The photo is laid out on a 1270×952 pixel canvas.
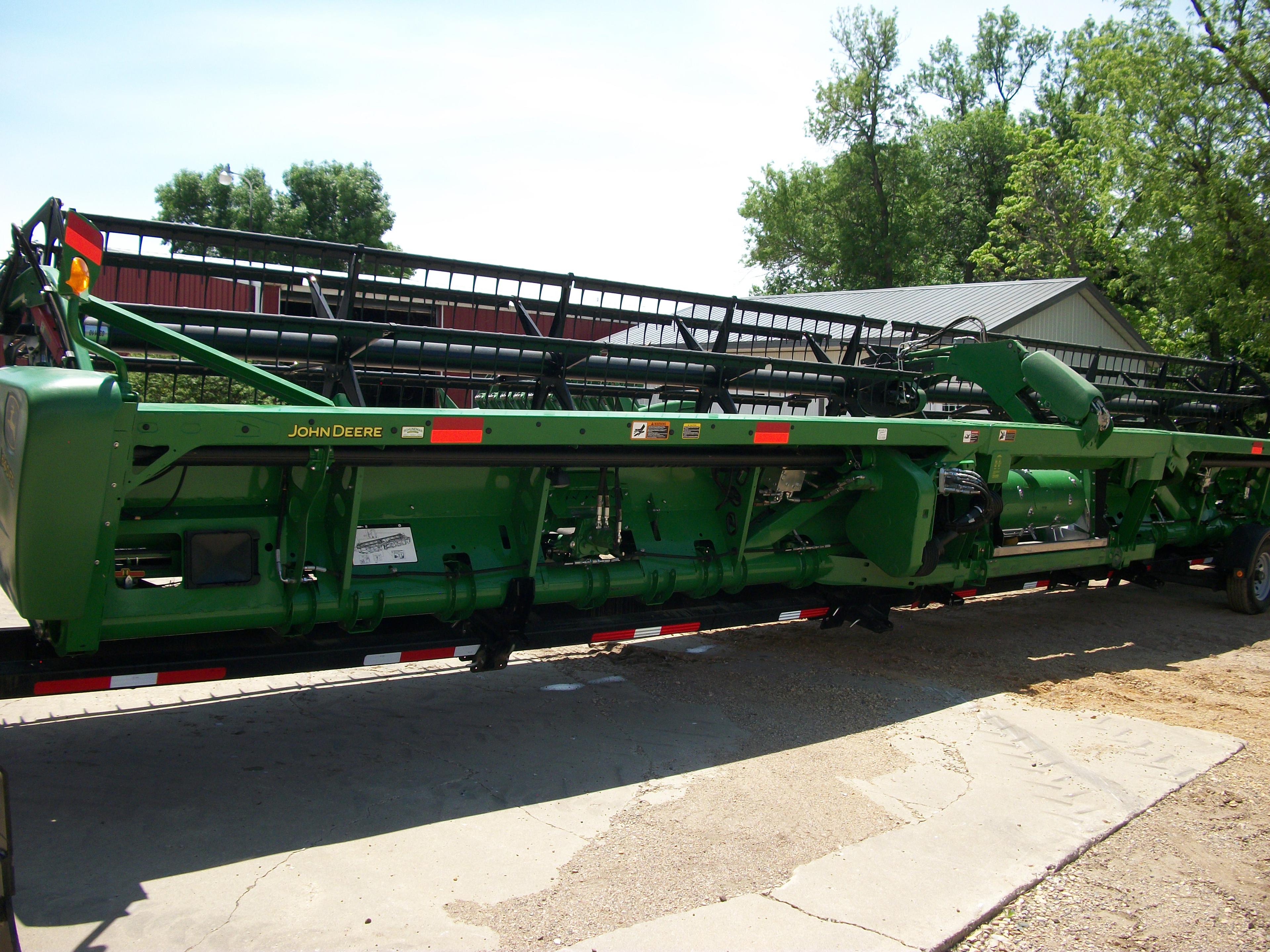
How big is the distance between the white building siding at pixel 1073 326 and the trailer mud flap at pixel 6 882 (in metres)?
17.8

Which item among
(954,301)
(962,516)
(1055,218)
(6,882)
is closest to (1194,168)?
(954,301)

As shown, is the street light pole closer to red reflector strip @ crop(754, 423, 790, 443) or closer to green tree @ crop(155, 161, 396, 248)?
green tree @ crop(155, 161, 396, 248)

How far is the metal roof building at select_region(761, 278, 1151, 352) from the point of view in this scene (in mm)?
18109

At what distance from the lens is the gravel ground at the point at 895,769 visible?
3201mm

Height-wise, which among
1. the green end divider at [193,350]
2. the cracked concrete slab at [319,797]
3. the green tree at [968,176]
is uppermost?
the green tree at [968,176]

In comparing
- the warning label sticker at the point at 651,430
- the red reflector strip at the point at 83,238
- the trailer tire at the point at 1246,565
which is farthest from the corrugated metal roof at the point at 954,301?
the red reflector strip at the point at 83,238

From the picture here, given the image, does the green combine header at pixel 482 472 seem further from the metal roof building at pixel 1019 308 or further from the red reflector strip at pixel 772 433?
the metal roof building at pixel 1019 308

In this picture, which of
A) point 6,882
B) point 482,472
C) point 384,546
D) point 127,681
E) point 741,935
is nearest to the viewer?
point 6,882

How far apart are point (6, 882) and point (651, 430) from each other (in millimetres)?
3058

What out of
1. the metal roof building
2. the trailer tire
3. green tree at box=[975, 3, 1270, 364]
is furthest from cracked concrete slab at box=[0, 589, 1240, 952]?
green tree at box=[975, 3, 1270, 364]

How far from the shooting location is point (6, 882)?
1.97 m

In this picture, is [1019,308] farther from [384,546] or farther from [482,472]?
[384,546]

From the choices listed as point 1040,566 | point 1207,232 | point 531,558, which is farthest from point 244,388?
point 1207,232

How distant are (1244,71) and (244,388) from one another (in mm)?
18138
